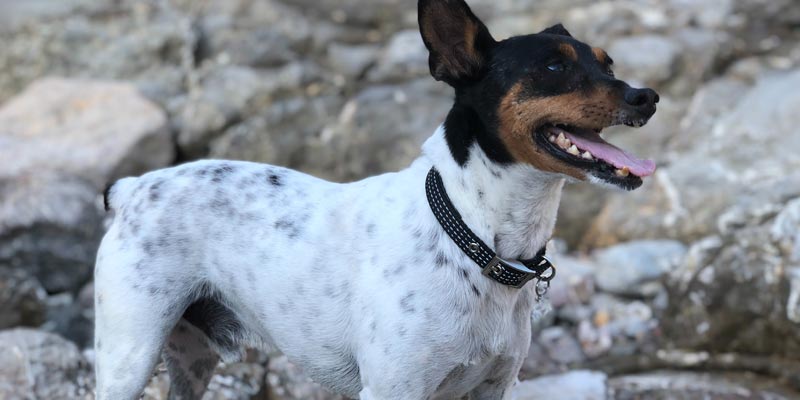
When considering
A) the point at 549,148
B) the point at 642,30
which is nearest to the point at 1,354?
the point at 549,148

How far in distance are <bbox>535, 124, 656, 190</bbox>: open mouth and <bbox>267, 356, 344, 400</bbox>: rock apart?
225 cm

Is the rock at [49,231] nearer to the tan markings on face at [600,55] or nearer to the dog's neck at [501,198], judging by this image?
the dog's neck at [501,198]

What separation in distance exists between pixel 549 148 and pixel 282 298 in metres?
1.17

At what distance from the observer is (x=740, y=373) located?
5051 mm

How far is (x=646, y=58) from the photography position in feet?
24.8

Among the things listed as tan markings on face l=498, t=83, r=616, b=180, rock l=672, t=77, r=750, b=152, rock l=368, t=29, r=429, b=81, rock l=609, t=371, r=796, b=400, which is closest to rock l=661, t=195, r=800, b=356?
rock l=609, t=371, r=796, b=400

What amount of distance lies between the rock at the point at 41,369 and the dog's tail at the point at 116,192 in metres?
1.28

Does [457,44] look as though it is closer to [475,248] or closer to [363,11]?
[475,248]

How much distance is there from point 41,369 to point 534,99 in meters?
2.98

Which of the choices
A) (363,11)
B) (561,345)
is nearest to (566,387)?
(561,345)

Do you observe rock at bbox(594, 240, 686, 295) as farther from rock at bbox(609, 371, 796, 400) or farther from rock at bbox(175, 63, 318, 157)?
rock at bbox(175, 63, 318, 157)

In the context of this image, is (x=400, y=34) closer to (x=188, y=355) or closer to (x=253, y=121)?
(x=253, y=121)

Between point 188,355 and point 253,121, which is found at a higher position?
point 188,355

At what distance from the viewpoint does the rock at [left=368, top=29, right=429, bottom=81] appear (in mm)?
8016
